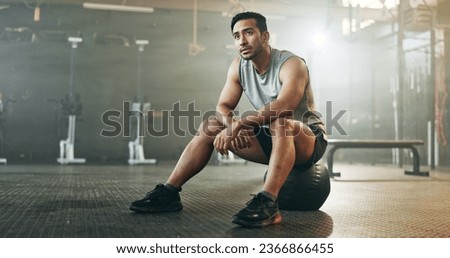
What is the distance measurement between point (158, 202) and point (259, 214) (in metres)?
0.49

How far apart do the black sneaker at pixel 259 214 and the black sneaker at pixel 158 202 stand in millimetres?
392

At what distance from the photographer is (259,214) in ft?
4.94

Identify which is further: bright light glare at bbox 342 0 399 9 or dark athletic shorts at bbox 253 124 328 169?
bright light glare at bbox 342 0 399 9

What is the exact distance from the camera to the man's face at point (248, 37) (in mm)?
1740

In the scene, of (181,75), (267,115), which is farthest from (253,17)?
(181,75)

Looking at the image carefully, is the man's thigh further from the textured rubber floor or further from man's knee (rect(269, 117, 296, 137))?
the textured rubber floor

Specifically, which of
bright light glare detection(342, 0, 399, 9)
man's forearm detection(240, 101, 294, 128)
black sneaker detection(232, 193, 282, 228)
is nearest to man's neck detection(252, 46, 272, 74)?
man's forearm detection(240, 101, 294, 128)

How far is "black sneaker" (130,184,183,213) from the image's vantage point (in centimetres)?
178

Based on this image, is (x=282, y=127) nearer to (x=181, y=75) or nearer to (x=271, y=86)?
(x=271, y=86)

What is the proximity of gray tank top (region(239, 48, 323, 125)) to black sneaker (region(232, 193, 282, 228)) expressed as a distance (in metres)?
0.48

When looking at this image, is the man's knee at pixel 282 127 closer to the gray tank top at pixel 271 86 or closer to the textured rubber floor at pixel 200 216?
the gray tank top at pixel 271 86

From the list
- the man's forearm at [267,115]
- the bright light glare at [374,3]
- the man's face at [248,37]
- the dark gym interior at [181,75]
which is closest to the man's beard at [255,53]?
the man's face at [248,37]

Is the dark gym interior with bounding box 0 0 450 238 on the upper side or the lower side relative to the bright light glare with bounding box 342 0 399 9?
lower

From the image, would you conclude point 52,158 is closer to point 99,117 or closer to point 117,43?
point 99,117
